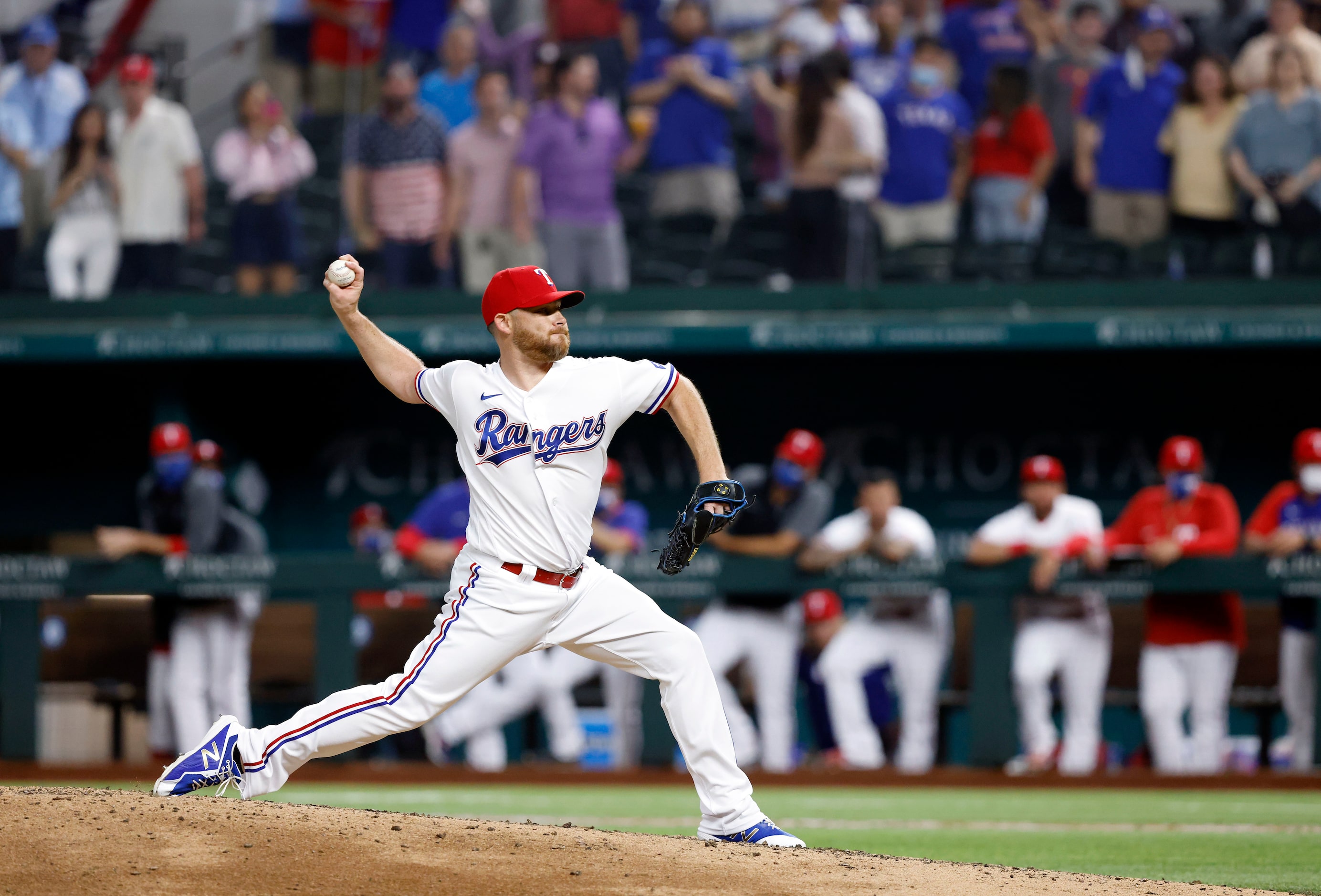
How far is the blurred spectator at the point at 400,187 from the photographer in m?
10.6

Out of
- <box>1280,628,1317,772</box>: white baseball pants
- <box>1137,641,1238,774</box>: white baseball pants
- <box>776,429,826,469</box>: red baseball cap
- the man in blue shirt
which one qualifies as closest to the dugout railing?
<box>1280,628,1317,772</box>: white baseball pants

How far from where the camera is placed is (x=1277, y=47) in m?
10.1

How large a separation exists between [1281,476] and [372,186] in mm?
6294

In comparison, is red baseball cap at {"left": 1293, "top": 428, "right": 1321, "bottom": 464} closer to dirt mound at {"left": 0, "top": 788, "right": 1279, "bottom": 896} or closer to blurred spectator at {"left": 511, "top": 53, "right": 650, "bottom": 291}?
blurred spectator at {"left": 511, "top": 53, "right": 650, "bottom": 291}

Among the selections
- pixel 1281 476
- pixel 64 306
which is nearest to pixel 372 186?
pixel 64 306

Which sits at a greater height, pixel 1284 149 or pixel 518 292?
pixel 1284 149

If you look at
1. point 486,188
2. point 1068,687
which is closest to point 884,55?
point 486,188

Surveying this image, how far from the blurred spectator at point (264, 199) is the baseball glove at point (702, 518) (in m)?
7.19

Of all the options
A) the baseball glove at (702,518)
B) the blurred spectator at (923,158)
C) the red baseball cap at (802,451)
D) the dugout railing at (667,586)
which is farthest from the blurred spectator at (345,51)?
the baseball glove at (702,518)

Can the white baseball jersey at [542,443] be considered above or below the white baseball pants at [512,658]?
above

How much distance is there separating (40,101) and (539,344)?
26.0ft

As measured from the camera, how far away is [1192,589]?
804 cm

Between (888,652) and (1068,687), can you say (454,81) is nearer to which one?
(888,652)

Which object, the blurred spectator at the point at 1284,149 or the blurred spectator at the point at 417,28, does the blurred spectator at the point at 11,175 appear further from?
the blurred spectator at the point at 1284,149
